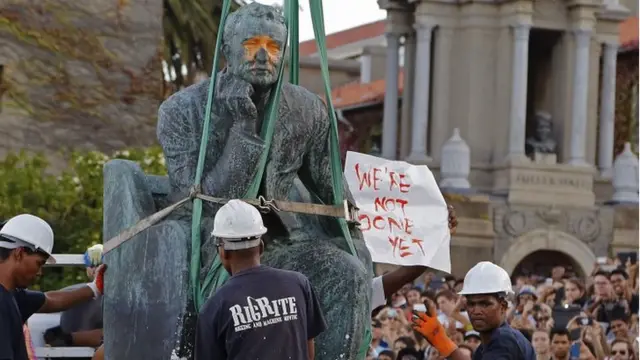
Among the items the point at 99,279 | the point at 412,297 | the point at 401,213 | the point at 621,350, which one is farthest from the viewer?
the point at 412,297

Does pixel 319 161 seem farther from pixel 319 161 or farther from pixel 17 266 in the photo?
pixel 17 266

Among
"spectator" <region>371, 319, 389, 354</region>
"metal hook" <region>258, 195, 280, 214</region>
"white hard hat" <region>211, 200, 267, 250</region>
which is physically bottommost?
"spectator" <region>371, 319, 389, 354</region>

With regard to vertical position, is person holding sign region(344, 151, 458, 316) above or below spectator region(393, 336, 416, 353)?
above

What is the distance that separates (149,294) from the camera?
28.6 feet

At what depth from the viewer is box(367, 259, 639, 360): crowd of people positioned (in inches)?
615

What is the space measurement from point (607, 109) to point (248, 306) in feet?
146

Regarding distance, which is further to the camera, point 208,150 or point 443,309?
point 443,309

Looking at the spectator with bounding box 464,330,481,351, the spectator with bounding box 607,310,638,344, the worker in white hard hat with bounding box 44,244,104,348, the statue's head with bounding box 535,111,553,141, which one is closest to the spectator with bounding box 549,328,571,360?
the spectator with bounding box 464,330,481,351

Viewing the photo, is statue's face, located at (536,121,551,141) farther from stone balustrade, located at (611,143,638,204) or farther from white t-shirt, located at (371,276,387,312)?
white t-shirt, located at (371,276,387,312)

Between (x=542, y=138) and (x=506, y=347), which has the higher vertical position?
(x=542, y=138)

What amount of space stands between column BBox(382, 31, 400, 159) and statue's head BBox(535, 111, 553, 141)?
3668mm

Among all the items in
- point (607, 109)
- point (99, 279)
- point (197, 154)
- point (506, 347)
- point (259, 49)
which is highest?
point (607, 109)

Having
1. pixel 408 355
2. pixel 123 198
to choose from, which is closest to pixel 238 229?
pixel 123 198

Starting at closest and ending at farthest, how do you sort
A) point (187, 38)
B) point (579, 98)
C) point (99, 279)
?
point (99, 279) → point (187, 38) → point (579, 98)
